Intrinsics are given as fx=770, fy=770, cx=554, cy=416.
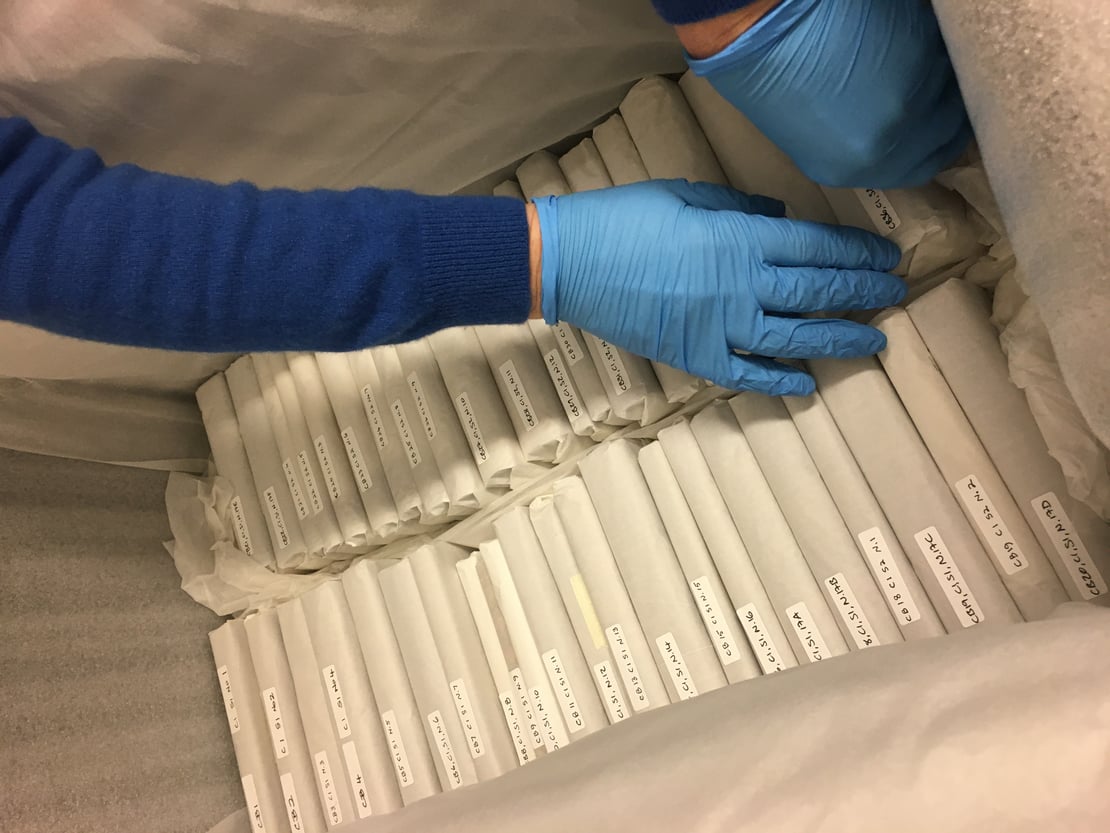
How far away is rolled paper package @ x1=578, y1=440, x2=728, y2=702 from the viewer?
2.68 feet

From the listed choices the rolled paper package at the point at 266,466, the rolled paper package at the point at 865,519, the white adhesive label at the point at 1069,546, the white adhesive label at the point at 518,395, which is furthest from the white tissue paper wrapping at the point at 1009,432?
the rolled paper package at the point at 266,466

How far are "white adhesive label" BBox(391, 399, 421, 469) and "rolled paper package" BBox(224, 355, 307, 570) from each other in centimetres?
24

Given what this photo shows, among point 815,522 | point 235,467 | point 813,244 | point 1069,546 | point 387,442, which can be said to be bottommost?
point 1069,546

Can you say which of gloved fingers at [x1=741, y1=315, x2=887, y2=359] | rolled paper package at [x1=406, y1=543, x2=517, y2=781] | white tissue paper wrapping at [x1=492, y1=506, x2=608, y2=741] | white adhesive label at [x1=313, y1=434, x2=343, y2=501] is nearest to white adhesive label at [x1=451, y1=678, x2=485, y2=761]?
rolled paper package at [x1=406, y1=543, x2=517, y2=781]

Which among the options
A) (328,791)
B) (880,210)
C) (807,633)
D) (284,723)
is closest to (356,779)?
(328,791)

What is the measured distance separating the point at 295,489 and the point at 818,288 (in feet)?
2.60

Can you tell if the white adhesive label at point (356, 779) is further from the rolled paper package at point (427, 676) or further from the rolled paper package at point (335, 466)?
the rolled paper package at point (335, 466)

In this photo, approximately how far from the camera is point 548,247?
78cm

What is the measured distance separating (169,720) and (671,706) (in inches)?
32.0

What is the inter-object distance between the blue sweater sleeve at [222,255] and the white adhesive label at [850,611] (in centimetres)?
44

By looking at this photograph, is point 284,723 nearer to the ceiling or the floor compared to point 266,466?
nearer to the floor

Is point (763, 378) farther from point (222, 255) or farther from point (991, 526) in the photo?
point (222, 255)

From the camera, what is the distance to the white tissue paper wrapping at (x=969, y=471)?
67 cm

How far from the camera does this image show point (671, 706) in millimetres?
715
